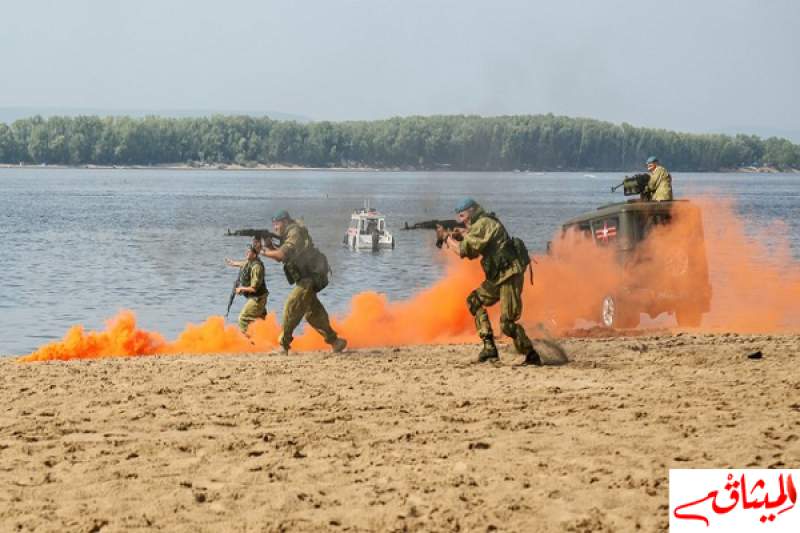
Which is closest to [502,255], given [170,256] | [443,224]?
[443,224]

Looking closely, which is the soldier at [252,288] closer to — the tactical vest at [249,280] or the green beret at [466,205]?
the tactical vest at [249,280]

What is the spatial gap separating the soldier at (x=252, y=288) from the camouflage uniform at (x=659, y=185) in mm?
6469

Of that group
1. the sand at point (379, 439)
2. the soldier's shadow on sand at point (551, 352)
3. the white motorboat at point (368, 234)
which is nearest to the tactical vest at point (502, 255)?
the sand at point (379, 439)

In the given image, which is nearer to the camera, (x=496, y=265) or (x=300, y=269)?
(x=496, y=265)

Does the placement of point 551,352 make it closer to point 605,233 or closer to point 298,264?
point 298,264

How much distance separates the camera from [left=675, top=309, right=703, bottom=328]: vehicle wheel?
20.3 m

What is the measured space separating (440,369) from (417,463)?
5036 mm

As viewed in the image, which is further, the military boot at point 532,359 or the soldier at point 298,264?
the soldier at point 298,264

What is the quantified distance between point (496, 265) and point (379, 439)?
14.3 feet

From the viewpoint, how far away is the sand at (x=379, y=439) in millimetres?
8852

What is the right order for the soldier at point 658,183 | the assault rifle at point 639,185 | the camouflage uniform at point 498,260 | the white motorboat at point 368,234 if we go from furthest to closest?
the white motorboat at point 368,234
the assault rifle at point 639,185
the soldier at point 658,183
the camouflage uniform at point 498,260

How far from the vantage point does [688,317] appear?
20422 mm

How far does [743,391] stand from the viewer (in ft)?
42.5

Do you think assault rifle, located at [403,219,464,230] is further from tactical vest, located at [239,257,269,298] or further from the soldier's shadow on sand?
tactical vest, located at [239,257,269,298]
